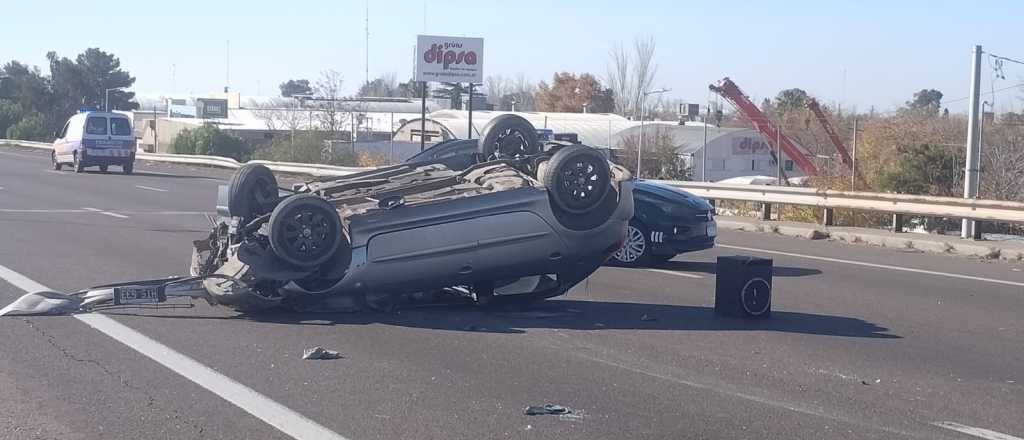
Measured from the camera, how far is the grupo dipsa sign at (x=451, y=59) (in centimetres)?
4747

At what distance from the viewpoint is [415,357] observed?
877cm

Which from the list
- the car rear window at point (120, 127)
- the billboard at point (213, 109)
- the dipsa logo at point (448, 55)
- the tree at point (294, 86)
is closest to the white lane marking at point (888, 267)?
the car rear window at point (120, 127)

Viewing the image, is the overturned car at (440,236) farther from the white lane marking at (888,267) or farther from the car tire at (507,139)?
the white lane marking at (888,267)

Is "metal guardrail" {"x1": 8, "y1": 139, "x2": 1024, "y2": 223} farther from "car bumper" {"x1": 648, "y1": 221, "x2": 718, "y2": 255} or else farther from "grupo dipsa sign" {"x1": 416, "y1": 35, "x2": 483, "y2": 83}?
"grupo dipsa sign" {"x1": 416, "y1": 35, "x2": 483, "y2": 83}

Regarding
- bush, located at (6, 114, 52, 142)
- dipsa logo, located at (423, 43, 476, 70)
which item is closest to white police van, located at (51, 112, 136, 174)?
dipsa logo, located at (423, 43, 476, 70)

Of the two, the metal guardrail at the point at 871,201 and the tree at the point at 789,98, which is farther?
the tree at the point at 789,98

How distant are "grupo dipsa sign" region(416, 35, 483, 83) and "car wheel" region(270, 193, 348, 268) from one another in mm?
37662

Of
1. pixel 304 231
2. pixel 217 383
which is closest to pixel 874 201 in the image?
pixel 304 231

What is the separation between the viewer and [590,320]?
1065 centimetres

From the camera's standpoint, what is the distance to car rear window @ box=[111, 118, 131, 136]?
→ 37031 millimetres

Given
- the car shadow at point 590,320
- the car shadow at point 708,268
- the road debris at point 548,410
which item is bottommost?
the road debris at point 548,410

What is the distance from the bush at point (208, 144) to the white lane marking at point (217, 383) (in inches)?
1891

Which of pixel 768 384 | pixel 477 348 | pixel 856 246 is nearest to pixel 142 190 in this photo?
pixel 856 246

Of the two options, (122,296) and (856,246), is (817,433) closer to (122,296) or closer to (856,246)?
(122,296)
